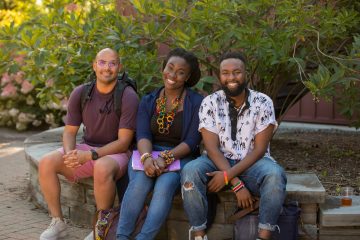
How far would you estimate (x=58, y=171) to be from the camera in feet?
16.3

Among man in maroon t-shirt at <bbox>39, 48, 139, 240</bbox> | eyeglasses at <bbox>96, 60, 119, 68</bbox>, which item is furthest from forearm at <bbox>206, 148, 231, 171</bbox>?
eyeglasses at <bbox>96, 60, 119, 68</bbox>

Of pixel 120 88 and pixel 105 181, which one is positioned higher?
pixel 120 88

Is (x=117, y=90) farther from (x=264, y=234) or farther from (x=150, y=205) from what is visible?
(x=264, y=234)

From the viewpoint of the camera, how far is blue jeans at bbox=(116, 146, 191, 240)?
4.40m

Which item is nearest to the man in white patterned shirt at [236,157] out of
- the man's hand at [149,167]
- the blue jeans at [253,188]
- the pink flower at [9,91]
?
the blue jeans at [253,188]

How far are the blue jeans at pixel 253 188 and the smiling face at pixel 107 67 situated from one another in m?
1.02

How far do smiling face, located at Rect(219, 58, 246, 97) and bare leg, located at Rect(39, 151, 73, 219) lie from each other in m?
1.42

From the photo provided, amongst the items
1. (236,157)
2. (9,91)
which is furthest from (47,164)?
(9,91)

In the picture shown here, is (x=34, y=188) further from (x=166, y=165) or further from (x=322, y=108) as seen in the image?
(x=322, y=108)

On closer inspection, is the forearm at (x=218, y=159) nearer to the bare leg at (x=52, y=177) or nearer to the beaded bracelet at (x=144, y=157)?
the beaded bracelet at (x=144, y=157)

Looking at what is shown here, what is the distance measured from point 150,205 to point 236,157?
2.32 feet

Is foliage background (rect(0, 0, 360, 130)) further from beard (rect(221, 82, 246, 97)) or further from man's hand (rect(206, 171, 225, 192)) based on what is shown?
man's hand (rect(206, 171, 225, 192))

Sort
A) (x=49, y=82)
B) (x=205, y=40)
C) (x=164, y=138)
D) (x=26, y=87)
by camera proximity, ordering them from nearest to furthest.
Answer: (x=164, y=138), (x=205, y=40), (x=49, y=82), (x=26, y=87)

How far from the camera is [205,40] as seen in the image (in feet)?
17.7
